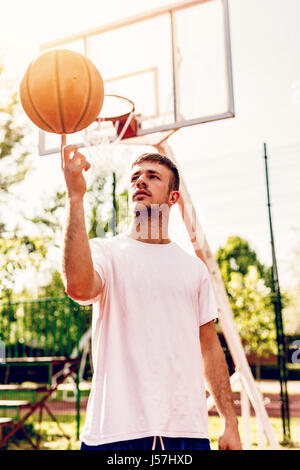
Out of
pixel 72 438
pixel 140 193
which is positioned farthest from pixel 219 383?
pixel 72 438

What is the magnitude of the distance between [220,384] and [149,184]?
0.99 m

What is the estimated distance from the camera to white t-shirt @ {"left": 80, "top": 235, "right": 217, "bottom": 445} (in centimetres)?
184

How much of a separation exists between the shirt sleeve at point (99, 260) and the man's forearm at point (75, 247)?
0.67 feet

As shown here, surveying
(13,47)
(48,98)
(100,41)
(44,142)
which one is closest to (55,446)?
(44,142)

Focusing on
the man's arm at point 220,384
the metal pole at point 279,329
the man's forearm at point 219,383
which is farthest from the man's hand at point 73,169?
the metal pole at point 279,329

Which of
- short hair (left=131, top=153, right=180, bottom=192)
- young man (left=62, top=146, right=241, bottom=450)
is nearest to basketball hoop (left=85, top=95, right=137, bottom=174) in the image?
short hair (left=131, top=153, right=180, bottom=192)

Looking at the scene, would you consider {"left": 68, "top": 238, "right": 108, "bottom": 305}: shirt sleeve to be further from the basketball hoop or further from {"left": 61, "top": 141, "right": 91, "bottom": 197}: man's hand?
the basketball hoop

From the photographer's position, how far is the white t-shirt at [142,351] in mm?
1840

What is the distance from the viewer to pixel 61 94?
241 cm

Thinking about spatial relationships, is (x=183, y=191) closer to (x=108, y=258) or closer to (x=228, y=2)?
(x=228, y=2)

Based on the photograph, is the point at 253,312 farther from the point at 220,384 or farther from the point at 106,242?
the point at 106,242

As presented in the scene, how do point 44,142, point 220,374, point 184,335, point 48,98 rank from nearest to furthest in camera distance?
1. point 184,335
2. point 220,374
3. point 48,98
4. point 44,142

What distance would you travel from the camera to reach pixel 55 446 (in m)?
7.27
